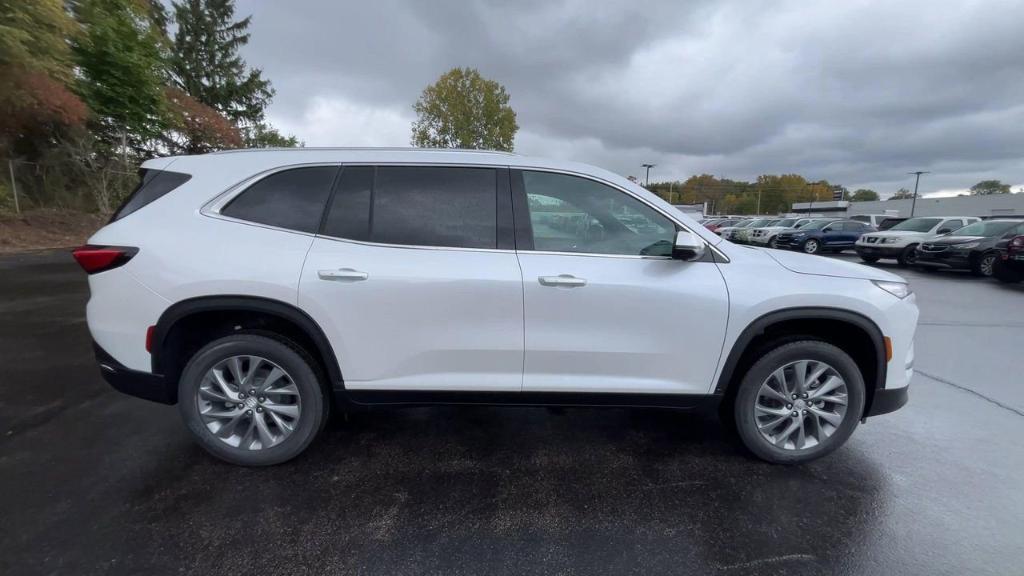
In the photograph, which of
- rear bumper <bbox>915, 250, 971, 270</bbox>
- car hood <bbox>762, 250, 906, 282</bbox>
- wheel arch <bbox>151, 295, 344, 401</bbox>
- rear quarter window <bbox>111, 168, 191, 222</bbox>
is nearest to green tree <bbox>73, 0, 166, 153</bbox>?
rear quarter window <bbox>111, 168, 191, 222</bbox>

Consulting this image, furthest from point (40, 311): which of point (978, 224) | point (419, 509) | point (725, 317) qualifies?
point (978, 224)

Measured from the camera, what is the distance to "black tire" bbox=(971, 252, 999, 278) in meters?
11.0

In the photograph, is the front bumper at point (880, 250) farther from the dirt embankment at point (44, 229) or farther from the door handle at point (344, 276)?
the dirt embankment at point (44, 229)

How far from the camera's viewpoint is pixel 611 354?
8.66 feet

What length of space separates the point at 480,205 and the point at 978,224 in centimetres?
1577

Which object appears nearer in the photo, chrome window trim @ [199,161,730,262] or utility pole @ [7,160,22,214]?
chrome window trim @ [199,161,730,262]

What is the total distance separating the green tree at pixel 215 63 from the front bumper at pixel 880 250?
3287 centimetres

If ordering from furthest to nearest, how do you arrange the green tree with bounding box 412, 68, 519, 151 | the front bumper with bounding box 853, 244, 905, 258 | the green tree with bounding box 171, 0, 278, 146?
the green tree with bounding box 412, 68, 519, 151 < the green tree with bounding box 171, 0, 278, 146 < the front bumper with bounding box 853, 244, 905, 258

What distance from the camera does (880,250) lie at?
45.6 feet

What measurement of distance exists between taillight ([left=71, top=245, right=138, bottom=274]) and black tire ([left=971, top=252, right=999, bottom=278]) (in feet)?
52.4

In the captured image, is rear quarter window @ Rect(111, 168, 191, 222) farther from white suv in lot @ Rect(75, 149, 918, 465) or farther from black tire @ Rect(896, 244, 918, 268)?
black tire @ Rect(896, 244, 918, 268)

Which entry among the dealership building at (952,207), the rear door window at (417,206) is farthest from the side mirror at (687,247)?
the dealership building at (952,207)

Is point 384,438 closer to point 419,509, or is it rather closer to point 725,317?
point 419,509

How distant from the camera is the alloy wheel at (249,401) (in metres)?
2.64
